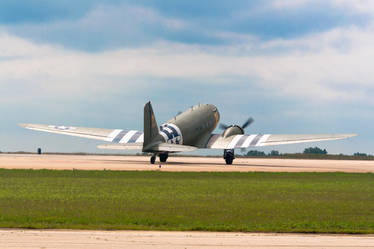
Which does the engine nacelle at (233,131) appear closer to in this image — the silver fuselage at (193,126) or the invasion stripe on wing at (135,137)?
the silver fuselage at (193,126)

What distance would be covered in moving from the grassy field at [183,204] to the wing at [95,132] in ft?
88.7

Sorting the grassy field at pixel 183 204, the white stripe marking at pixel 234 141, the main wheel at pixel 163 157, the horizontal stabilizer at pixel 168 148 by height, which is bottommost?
the grassy field at pixel 183 204

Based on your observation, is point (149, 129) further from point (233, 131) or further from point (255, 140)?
point (233, 131)

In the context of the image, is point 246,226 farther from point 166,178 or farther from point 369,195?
point 166,178

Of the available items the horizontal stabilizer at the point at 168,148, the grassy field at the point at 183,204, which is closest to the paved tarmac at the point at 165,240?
the grassy field at the point at 183,204

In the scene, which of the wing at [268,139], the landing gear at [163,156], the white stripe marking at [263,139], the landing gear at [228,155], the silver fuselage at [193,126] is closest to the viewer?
the silver fuselage at [193,126]

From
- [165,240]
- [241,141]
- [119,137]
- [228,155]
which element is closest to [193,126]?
[228,155]

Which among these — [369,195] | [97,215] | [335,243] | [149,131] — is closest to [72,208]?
[97,215]

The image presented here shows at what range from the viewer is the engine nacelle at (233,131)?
71750 millimetres

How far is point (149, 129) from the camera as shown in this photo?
59.9 metres

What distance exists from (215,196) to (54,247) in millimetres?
15799

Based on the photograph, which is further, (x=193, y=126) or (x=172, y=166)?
(x=193, y=126)

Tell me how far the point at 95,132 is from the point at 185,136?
11.8 metres

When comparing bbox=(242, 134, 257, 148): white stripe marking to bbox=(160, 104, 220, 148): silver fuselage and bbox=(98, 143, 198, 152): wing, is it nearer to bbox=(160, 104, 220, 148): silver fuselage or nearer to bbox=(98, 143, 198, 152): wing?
bbox=(160, 104, 220, 148): silver fuselage
